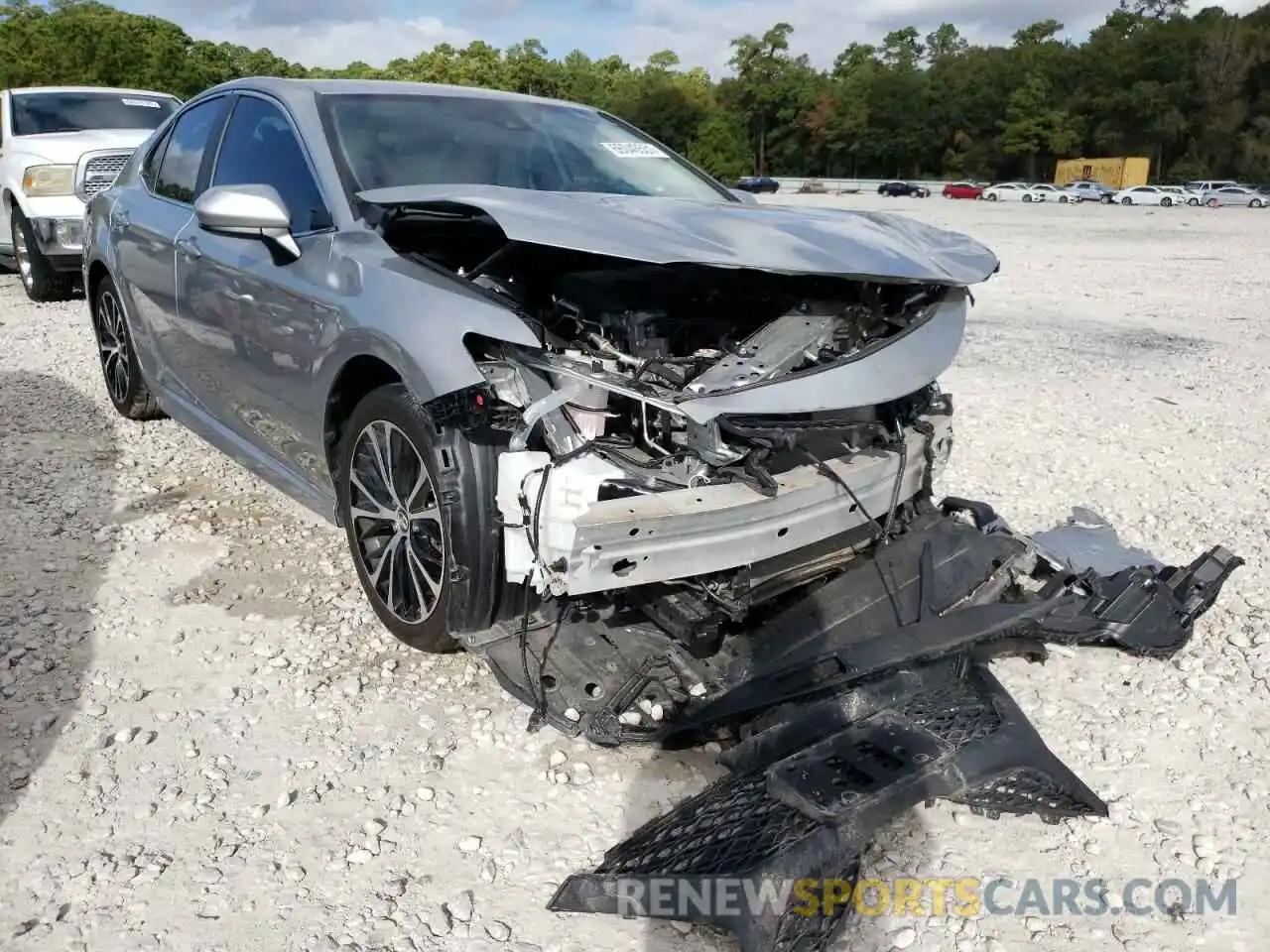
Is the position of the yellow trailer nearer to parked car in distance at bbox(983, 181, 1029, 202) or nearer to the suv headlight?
parked car in distance at bbox(983, 181, 1029, 202)

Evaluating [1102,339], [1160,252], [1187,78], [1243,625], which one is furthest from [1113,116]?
[1243,625]

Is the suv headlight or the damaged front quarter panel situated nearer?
the damaged front quarter panel

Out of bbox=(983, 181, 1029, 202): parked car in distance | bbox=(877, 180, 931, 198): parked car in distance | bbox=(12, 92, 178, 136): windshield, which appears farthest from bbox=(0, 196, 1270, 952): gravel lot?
bbox=(877, 180, 931, 198): parked car in distance

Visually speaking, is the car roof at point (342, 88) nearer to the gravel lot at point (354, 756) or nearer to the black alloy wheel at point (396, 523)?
the black alloy wheel at point (396, 523)

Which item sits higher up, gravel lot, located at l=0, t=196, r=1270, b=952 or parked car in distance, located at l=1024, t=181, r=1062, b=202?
parked car in distance, located at l=1024, t=181, r=1062, b=202

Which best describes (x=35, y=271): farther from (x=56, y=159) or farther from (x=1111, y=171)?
(x=1111, y=171)

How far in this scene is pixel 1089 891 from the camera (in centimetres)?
238

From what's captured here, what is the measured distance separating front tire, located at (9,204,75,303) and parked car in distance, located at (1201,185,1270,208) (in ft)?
159

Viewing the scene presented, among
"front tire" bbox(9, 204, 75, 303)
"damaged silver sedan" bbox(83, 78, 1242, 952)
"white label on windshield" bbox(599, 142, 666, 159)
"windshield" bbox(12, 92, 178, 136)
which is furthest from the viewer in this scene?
"windshield" bbox(12, 92, 178, 136)

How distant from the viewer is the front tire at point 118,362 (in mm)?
5371

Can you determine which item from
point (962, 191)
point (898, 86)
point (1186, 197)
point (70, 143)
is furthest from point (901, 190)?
point (70, 143)

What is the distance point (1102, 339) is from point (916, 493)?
246 inches

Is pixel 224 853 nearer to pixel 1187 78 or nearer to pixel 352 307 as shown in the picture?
pixel 352 307

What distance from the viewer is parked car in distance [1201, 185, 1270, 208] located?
149 ft
